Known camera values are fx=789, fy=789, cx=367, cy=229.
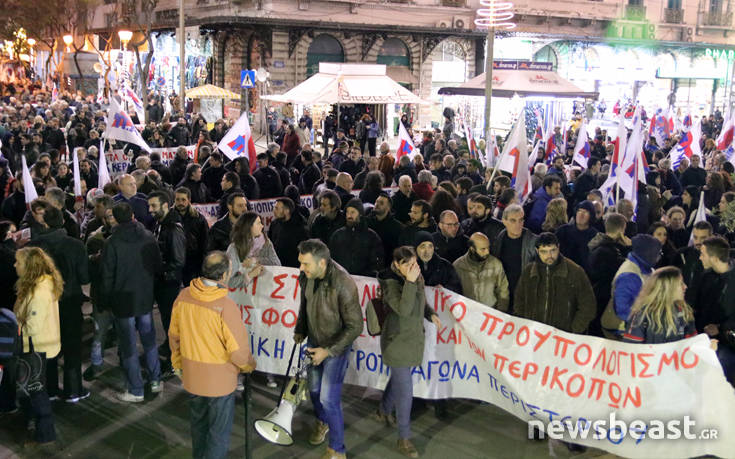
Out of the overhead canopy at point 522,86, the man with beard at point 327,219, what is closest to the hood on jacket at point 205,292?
the man with beard at point 327,219

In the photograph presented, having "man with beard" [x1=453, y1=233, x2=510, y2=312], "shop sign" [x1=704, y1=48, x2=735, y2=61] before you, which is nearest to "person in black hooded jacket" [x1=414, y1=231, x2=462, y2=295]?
"man with beard" [x1=453, y1=233, x2=510, y2=312]

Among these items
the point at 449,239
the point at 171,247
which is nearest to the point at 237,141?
the point at 171,247

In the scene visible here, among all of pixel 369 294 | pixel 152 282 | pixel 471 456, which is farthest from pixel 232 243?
pixel 471 456

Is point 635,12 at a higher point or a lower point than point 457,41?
higher

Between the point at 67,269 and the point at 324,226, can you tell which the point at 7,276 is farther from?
the point at 324,226

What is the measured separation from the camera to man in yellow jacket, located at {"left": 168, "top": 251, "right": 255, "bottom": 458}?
5.18m

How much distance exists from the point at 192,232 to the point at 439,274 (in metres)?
2.73

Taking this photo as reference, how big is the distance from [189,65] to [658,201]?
3504 centimetres

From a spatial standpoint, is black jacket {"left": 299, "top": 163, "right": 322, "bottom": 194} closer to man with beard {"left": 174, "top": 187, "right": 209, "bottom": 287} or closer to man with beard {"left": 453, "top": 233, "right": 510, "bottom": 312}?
man with beard {"left": 174, "top": 187, "right": 209, "bottom": 287}

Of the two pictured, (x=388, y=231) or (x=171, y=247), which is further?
(x=388, y=231)

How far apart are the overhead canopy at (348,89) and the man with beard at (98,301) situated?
1384 cm

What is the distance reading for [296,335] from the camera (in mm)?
5961

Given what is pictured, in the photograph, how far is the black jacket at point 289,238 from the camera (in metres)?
8.20

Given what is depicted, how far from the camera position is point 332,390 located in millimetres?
5793
